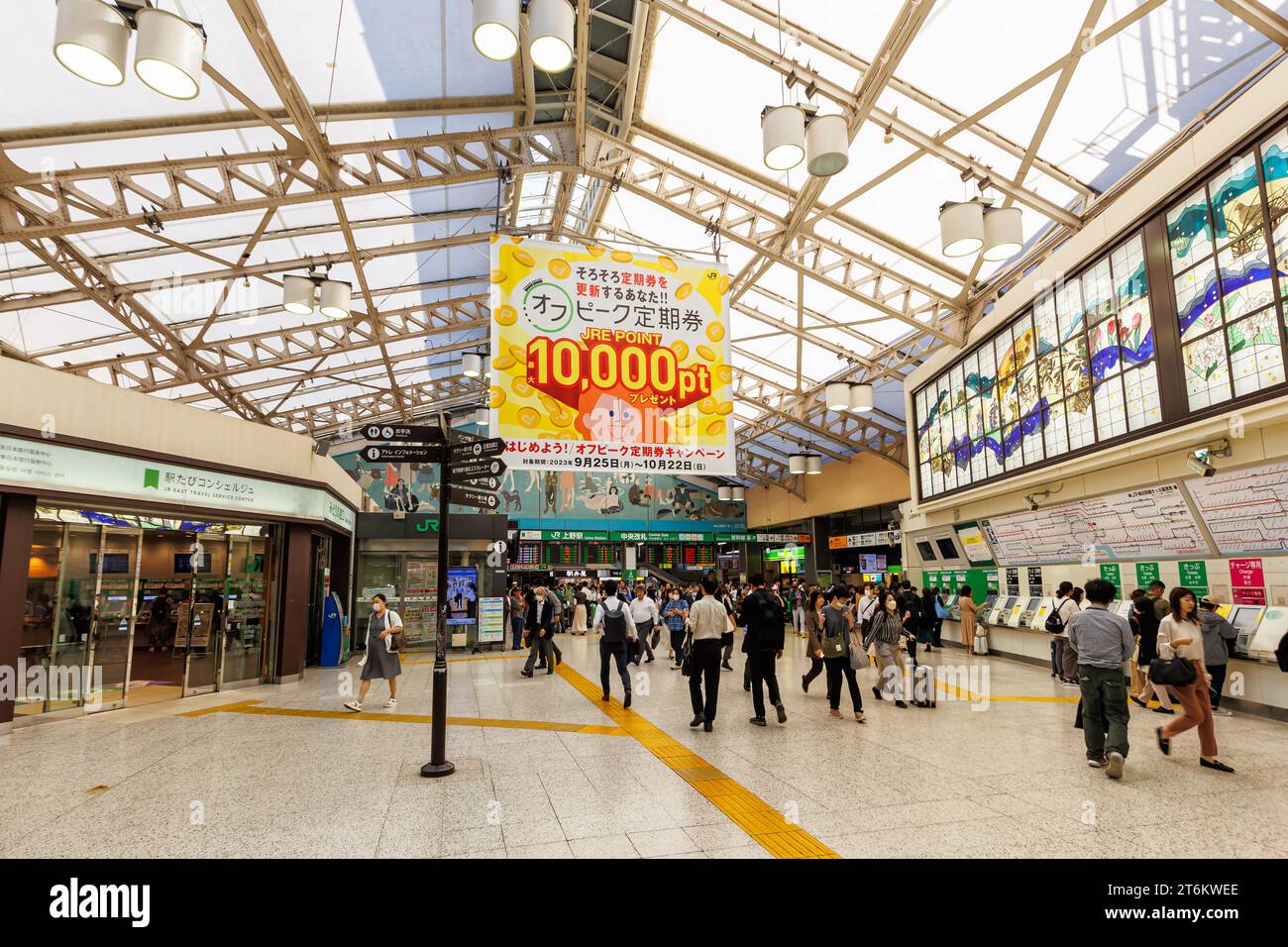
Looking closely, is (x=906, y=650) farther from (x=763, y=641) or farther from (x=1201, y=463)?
(x=1201, y=463)

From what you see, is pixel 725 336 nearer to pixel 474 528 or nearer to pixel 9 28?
pixel 9 28

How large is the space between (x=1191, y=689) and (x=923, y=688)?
3.23 meters

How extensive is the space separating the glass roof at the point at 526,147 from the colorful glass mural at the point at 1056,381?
1.21 metres

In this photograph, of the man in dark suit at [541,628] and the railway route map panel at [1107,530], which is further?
the man in dark suit at [541,628]

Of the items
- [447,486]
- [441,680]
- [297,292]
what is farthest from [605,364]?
[297,292]

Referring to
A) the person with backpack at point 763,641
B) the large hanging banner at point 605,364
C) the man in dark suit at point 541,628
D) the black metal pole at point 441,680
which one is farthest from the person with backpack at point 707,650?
the man in dark suit at point 541,628

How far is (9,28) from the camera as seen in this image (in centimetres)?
570

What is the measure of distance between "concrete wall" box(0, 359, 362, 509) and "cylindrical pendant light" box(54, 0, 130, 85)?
3911 mm

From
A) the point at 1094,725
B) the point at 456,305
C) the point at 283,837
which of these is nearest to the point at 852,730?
the point at 1094,725

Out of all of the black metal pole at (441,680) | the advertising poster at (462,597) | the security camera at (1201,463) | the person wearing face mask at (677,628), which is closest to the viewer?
the black metal pole at (441,680)

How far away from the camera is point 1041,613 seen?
10.8 metres

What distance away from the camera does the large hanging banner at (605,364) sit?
4.27 m

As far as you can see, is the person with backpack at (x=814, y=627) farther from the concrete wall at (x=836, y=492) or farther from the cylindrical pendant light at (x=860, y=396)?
the concrete wall at (x=836, y=492)

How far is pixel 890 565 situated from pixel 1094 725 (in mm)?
19695
